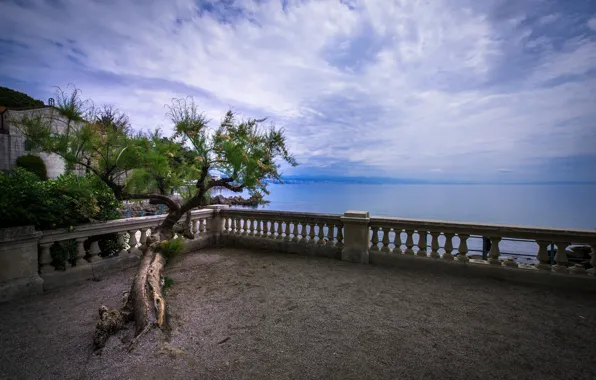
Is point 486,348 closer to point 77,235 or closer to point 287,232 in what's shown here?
point 287,232

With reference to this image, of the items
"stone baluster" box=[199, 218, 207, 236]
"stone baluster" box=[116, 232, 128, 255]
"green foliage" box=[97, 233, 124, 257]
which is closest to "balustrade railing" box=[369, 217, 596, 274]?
"stone baluster" box=[199, 218, 207, 236]

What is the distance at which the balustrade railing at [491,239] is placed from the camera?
4.49 metres

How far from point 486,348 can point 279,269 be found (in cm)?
349

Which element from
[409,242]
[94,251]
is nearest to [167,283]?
[94,251]

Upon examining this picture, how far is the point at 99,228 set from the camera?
5035 millimetres

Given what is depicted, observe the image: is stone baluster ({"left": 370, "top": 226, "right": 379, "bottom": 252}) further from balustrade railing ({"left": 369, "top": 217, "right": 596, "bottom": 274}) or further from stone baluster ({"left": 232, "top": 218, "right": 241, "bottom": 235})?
stone baluster ({"left": 232, "top": 218, "right": 241, "bottom": 235})

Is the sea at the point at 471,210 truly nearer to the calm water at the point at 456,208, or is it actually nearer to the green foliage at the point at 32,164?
the calm water at the point at 456,208

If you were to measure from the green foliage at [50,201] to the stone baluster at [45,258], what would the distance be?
305mm

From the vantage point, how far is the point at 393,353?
2.76 meters

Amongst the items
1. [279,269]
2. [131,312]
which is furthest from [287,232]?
[131,312]

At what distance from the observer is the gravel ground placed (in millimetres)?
2512

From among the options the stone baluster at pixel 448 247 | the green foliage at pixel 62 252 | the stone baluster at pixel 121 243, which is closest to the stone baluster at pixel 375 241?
the stone baluster at pixel 448 247

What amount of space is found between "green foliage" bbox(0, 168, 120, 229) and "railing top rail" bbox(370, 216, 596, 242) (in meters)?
5.34

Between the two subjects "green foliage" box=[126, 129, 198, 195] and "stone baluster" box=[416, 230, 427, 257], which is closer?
"green foliage" box=[126, 129, 198, 195]
